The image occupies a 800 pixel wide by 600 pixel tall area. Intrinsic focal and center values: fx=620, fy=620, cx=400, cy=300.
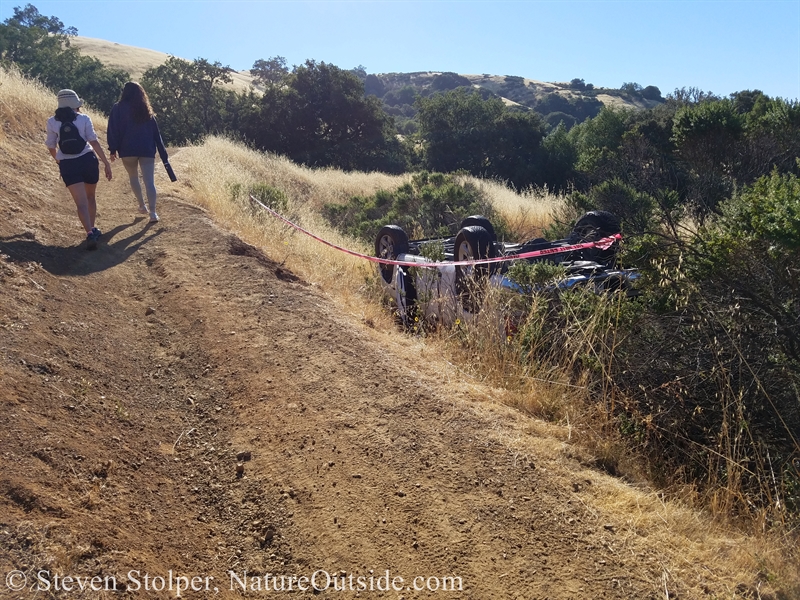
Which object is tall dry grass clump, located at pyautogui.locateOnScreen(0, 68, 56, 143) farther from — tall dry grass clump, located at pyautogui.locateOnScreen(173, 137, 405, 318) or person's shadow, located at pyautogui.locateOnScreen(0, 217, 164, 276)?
person's shadow, located at pyautogui.locateOnScreen(0, 217, 164, 276)

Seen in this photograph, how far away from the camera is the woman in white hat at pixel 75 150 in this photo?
656 cm

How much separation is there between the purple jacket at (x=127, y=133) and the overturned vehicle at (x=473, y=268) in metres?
3.33

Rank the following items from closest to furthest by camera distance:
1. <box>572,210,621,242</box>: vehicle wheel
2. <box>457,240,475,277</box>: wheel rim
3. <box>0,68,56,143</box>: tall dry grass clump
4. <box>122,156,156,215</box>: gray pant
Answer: <box>457,240,475,277</box>: wheel rim
<box>572,210,621,242</box>: vehicle wheel
<box>122,156,156,215</box>: gray pant
<box>0,68,56,143</box>: tall dry grass clump

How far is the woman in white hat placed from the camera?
21.5 feet

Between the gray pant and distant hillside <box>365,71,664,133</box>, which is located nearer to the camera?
the gray pant

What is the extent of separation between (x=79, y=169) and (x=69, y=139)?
323mm

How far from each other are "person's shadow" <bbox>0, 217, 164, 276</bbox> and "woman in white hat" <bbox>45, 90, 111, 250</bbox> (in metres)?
0.20

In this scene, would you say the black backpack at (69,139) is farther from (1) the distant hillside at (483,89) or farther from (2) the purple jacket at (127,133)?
(1) the distant hillside at (483,89)

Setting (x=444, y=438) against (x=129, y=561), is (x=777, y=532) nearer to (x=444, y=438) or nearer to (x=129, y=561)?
(x=444, y=438)

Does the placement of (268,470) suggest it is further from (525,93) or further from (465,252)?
(525,93)

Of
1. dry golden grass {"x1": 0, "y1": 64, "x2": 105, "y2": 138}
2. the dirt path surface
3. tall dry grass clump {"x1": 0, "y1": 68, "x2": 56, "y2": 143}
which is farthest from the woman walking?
the dirt path surface

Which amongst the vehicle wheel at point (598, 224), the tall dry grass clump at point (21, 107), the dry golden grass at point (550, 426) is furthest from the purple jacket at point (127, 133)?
the vehicle wheel at point (598, 224)

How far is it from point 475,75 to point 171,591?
11704cm

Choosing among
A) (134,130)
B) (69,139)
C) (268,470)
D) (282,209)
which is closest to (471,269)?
(268,470)
